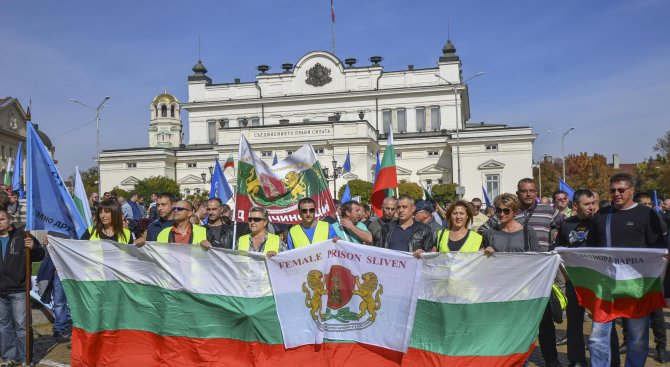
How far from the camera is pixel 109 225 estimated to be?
7598 millimetres

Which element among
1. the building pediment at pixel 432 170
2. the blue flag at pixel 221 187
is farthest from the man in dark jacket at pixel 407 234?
the building pediment at pixel 432 170

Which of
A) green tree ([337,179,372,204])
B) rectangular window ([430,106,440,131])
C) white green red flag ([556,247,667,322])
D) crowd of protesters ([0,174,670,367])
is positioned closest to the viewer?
white green red flag ([556,247,667,322])

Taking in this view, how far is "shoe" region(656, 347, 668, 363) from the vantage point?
7.36 meters

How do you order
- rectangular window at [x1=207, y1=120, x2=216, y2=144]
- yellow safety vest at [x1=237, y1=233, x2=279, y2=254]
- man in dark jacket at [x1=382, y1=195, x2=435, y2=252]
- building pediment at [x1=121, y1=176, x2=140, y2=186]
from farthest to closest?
rectangular window at [x1=207, y1=120, x2=216, y2=144] < building pediment at [x1=121, y1=176, x2=140, y2=186] < man in dark jacket at [x1=382, y1=195, x2=435, y2=252] < yellow safety vest at [x1=237, y1=233, x2=279, y2=254]

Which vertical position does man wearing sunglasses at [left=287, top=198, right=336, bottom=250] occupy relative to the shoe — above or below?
above

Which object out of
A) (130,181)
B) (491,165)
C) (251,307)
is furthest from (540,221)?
(130,181)

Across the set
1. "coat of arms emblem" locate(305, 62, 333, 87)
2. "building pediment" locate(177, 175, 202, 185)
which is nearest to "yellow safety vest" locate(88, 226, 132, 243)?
"building pediment" locate(177, 175, 202, 185)

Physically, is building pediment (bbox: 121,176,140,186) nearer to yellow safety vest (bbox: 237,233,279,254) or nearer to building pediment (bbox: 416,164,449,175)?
building pediment (bbox: 416,164,449,175)

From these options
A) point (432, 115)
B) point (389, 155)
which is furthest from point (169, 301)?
point (432, 115)

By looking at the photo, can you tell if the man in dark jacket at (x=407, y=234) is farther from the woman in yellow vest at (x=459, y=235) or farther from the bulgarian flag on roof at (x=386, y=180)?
the bulgarian flag on roof at (x=386, y=180)

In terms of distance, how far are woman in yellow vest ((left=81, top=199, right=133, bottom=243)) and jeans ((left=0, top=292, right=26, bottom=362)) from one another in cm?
109

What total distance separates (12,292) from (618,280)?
678 centimetres

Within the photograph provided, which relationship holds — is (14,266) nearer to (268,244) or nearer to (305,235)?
(268,244)

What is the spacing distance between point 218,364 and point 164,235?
1.87m
